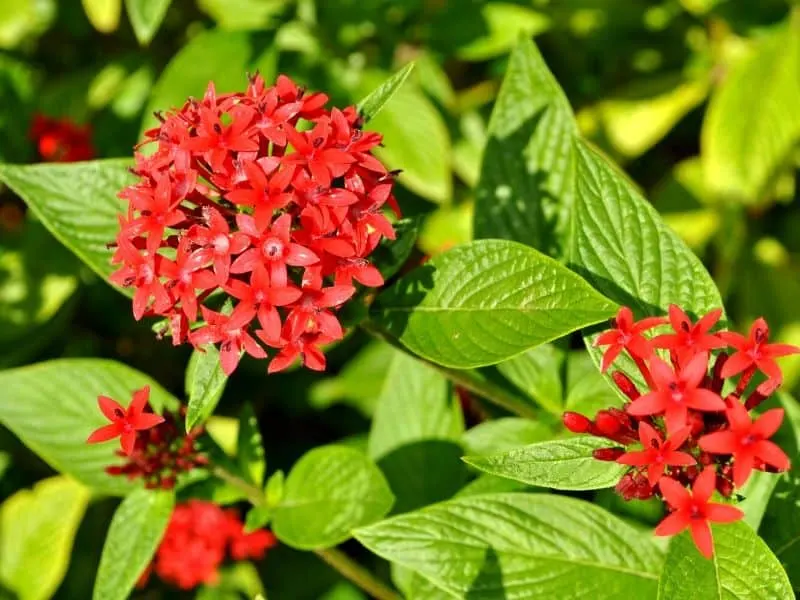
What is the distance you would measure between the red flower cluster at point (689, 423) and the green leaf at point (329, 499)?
0.45 meters

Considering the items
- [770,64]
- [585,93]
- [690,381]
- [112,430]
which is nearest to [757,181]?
[770,64]

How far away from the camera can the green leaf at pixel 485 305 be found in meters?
1.20

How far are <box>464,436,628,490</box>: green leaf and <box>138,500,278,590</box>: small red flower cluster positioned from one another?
1.13 meters

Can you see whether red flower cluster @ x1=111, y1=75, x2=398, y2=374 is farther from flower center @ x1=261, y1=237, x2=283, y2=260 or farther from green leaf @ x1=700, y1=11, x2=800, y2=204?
green leaf @ x1=700, y1=11, x2=800, y2=204

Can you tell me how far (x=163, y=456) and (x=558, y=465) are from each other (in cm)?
66

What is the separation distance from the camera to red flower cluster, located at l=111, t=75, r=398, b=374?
3.80 feet

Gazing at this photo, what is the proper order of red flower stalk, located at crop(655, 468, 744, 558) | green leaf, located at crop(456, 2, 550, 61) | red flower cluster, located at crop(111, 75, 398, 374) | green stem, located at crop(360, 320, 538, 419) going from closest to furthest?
red flower stalk, located at crop(655, 468, 744, 558)
red flower cluster, located at crop(111, 75, 398, 374)
green stem, located at crop(360, 320, 538, 419)
green leaf, located at crop(456, 2, 550, 61)

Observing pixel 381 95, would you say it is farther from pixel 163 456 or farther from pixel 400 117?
pixel 400 117

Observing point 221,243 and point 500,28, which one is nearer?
point 221,243

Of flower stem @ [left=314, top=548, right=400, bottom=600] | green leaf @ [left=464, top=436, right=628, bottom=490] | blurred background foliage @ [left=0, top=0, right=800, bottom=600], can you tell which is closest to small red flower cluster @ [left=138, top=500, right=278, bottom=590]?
blurred background foliage @ [left=0, top=0, right=800, bottom=600]

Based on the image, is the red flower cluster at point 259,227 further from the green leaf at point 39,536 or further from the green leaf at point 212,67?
the green leaf at point 39,536

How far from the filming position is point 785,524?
4.41 feet

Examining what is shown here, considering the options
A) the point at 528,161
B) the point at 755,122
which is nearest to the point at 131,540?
the point at 528,161

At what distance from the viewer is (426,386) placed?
179 cm
